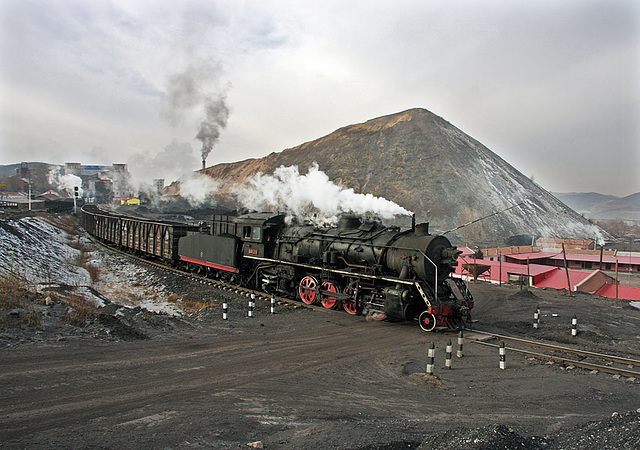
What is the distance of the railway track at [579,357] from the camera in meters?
9.77

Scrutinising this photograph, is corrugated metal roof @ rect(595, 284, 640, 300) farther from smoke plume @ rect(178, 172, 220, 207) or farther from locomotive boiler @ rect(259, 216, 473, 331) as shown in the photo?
smoke plume @ rect(178, 172, 220, 207)

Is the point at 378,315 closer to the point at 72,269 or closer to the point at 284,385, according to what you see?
the point at 284,385

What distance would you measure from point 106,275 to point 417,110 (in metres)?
86.9

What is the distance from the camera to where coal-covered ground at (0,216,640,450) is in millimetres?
5719

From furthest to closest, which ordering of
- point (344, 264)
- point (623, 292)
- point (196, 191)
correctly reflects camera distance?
point (196, 191) → point (623, 292) → point (344, 264)

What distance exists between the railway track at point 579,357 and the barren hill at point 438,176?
172 feet

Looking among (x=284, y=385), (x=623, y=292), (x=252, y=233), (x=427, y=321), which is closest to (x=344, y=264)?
(x=427, y=321)

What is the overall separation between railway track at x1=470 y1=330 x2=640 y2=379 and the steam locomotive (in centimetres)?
186

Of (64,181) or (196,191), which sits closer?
(196,191)

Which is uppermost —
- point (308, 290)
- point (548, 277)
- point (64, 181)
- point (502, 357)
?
point (64, 181)

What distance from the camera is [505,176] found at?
8169 centimetres

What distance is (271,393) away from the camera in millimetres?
7621

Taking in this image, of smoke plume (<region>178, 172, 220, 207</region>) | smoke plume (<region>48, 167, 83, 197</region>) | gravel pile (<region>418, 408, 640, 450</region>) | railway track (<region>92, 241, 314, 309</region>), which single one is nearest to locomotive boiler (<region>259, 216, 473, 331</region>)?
railway track (<region>92, 241, 314, 309</region>)

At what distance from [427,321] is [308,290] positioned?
5660 mm
